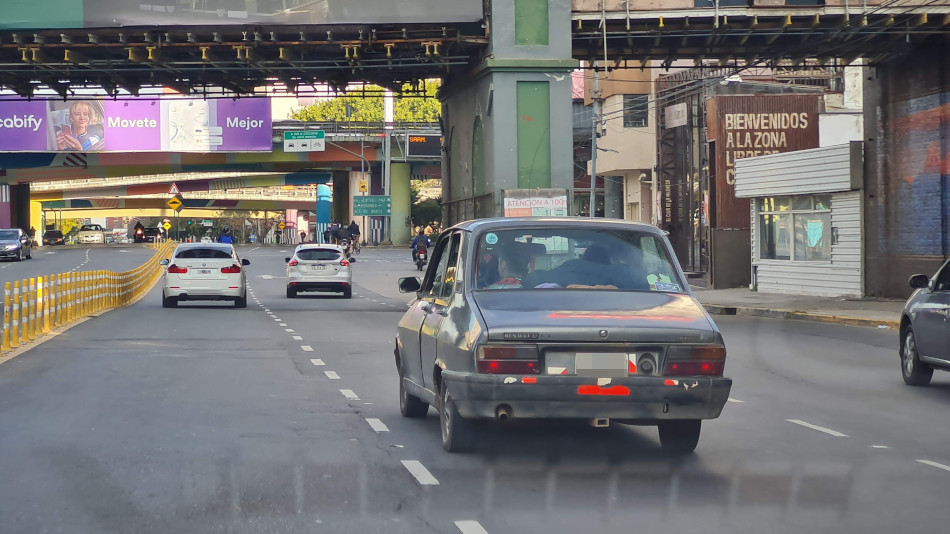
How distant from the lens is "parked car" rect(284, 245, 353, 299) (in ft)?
121

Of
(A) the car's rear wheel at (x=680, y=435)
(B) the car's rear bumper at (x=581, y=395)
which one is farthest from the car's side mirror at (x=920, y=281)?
(B) the car's rear bumper at (x=581, y=395)

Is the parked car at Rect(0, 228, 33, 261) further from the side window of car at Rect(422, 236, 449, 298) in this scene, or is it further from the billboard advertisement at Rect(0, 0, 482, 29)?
the side window of car at Rect(422, 236, 449, 298)

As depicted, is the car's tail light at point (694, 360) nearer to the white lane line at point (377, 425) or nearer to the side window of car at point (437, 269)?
Result: the side window of car at point (437, 269)

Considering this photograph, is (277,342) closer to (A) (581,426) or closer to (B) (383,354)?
(B) (383,354)

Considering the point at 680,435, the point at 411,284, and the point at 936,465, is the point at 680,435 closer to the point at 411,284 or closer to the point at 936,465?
the point at 936,465

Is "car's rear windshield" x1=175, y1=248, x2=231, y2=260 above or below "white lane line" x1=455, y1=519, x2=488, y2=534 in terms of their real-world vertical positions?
above

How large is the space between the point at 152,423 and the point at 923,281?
8.17m

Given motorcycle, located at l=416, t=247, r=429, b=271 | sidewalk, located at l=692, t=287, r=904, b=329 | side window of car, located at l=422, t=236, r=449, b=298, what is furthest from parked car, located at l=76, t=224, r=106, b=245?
side window of car, located at l=422, t=236, r=449, b=298

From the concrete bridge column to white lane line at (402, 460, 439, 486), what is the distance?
2114cm

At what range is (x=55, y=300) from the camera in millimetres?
24234

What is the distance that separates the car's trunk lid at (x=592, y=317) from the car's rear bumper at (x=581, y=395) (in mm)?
262

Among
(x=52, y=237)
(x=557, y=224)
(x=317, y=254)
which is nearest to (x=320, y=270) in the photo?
(x=317, y=254)

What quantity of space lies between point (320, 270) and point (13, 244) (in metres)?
32.0

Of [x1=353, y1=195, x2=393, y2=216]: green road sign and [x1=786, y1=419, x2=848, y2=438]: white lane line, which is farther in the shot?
[x1=353, y1=195, x2=393, y2=216]: green road sign
